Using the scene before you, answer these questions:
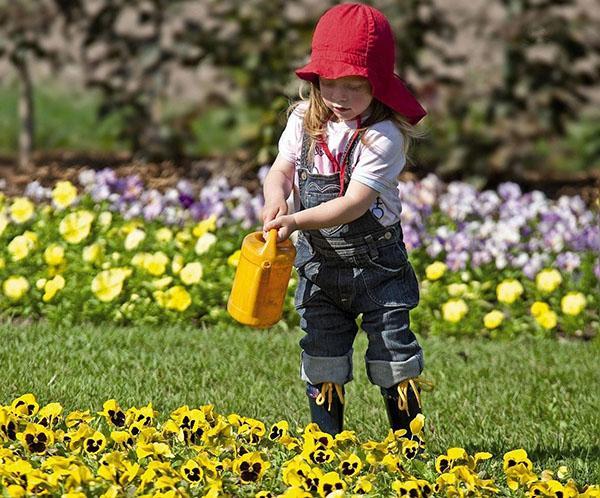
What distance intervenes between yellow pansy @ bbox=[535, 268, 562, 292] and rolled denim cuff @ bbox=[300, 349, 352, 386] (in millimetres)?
1803

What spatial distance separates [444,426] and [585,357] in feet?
3.45

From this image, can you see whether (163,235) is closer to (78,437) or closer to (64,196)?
(64,196)

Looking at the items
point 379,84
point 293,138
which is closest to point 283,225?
point 293,138

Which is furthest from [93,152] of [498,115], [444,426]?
[444,426]

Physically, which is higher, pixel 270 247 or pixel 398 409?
pixel 270 247

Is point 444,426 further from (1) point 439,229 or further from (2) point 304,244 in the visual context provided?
(1) point 439,229

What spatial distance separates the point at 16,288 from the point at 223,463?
7.07ft

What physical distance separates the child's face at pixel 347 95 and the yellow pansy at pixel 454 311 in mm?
1899

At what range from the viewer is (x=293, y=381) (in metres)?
4.23

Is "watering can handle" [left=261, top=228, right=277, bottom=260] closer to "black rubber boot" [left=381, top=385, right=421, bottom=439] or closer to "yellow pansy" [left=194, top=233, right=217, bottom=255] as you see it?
"black rubber boot" [left=381, top=385, right=421, bottom=439]

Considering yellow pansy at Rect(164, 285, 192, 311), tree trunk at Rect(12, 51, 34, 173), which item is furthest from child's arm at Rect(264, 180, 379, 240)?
tree trunk at Rect(12, 51, 34, 173)

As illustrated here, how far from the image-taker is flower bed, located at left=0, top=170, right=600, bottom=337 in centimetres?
490

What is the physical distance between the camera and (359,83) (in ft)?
10.3

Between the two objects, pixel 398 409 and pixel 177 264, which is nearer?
pixel 398 409
